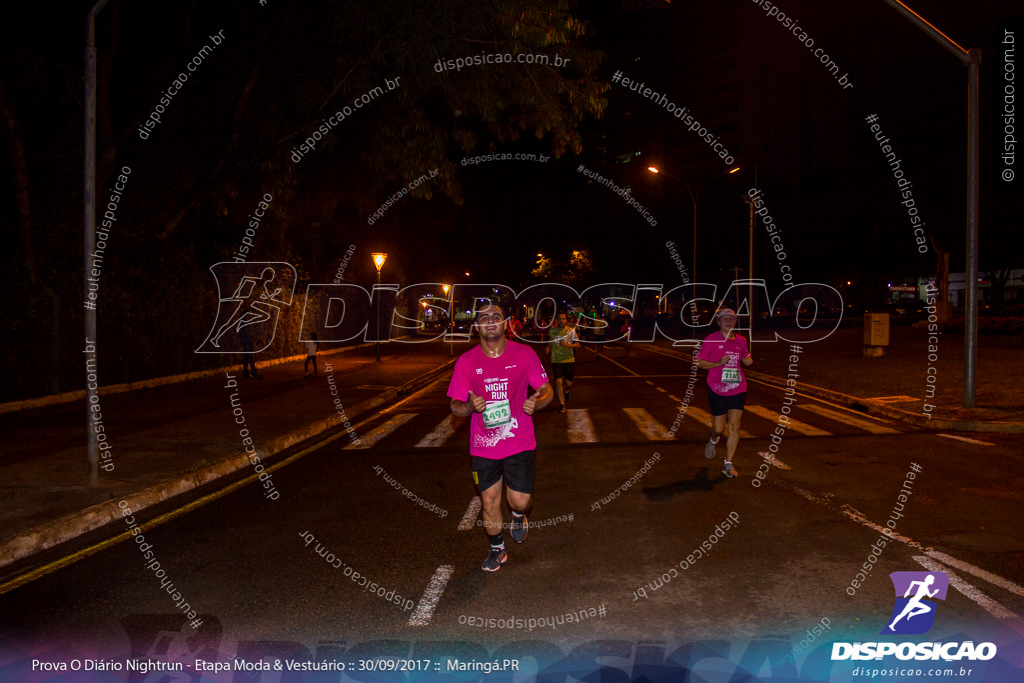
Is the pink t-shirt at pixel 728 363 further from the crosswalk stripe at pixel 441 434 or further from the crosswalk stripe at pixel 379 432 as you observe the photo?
the crosswalk stripe at pixel 379 432

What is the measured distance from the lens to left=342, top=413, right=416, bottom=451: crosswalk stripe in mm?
11820

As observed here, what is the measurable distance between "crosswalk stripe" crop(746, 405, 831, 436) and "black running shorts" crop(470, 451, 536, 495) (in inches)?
311

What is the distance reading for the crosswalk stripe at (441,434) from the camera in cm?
1192

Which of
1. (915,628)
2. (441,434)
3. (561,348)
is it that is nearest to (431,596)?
(915,628)

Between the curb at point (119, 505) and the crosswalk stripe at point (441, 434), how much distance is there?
2.08 metres

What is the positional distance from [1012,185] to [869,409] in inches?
190

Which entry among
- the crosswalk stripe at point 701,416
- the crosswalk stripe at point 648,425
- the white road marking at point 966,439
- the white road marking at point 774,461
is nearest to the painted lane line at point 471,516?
the white road marking at point 774,461

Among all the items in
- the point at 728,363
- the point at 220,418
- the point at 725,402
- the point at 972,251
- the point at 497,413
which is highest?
the point at 972,251

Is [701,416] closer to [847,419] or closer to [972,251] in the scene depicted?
[847,419]

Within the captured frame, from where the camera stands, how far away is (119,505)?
Answer: 304 inches

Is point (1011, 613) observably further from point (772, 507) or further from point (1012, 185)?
point (1012, 185)

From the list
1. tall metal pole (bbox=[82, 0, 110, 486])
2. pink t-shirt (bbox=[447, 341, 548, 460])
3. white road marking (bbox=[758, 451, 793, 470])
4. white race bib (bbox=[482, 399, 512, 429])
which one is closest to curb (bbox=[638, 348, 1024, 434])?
white road marking (bbox=[758, 451, 793, 470])

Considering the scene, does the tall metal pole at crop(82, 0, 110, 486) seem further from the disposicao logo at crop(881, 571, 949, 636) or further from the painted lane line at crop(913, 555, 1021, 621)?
the painted lane line at crop(913, 555, 1021, 621)

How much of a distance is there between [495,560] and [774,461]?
544cm
